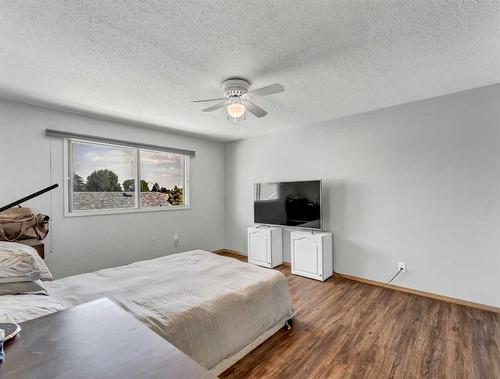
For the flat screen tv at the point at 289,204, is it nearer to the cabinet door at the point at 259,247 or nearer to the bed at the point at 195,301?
the cabinet door at the point at 259,247

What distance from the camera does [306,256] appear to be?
12.3ft

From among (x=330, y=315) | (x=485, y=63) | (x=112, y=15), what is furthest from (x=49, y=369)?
(x=485, y=63)

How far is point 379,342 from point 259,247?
8.08ft

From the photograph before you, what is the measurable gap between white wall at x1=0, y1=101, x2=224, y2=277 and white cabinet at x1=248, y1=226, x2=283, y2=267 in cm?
109

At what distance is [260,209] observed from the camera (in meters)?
4.50

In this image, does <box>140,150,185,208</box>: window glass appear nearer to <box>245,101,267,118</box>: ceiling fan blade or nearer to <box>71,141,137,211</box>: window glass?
<box>71,141,137,211</box>: window glass

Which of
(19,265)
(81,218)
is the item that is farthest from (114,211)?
(19,265)

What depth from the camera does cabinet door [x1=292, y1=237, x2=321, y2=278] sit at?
3.62 m

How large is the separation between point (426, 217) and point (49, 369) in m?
3.65

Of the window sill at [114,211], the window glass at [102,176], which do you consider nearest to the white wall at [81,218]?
the window sill at [114,211]

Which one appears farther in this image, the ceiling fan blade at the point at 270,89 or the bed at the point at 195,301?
the ceiling fan blade at the point at 270,89

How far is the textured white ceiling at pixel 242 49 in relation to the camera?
5.11ft

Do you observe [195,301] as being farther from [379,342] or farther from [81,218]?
[81,218]

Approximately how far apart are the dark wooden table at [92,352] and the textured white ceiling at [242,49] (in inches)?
68.0
